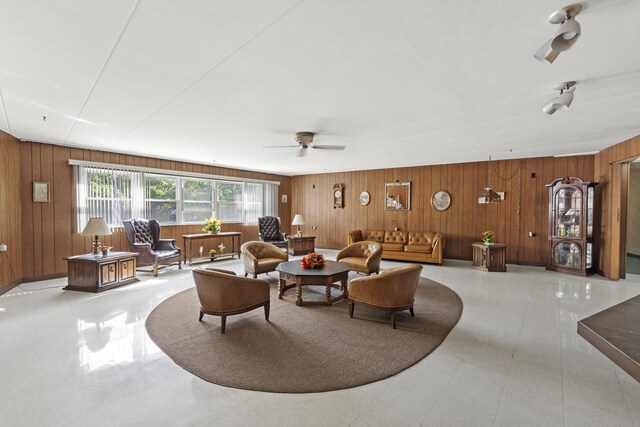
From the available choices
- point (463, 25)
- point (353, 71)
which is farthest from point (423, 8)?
point (353, 71)

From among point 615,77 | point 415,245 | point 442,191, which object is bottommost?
point 415,245

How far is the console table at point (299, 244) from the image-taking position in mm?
8062

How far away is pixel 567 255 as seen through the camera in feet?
19.1

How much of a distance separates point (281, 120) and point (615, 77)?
11.5 feet

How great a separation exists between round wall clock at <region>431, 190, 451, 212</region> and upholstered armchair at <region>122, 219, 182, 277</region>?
6.59 meters

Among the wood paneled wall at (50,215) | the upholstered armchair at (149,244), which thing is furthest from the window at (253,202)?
the wood paneled wall at (50,215)

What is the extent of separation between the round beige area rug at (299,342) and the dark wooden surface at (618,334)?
1.25 m

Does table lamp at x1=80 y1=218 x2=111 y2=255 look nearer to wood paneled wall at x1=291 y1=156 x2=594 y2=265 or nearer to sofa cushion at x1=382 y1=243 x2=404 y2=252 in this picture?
sofa cushion at x1=382 y1=243 x2=404 y2=252

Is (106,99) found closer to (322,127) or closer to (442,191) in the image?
(322,127)

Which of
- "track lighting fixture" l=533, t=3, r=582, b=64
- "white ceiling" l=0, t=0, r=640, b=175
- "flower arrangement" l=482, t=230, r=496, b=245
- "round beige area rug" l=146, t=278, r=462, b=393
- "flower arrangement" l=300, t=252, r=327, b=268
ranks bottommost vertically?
"round beige area rug" l=146, t=278, r=462, b=393

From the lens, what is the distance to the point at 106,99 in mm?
3076

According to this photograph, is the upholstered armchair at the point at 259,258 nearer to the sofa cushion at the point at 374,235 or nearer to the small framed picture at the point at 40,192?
the sofa cushion at the point at 374,235

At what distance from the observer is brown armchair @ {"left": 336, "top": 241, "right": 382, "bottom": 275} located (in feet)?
16.5

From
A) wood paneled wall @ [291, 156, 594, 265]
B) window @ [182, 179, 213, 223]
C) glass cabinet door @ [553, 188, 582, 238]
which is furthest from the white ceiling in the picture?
window @ [182, 179, 213, 223]
